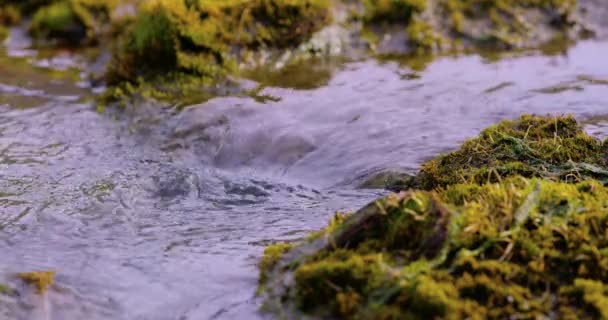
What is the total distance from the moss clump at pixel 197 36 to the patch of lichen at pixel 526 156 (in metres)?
3.75

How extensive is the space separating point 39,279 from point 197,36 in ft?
15.4

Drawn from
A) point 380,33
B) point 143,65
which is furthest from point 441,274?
point 380,33

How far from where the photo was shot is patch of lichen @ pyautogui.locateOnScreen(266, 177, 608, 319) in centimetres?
292

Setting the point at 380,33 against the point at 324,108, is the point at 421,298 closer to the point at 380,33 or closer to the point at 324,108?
the point at 324,108

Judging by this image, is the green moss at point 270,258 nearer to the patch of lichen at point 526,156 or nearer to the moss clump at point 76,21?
the patch of lichen at point 526,156

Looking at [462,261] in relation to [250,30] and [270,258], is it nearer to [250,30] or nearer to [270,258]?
[270,258]

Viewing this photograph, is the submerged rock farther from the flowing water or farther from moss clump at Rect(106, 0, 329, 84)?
moss clump at Rect(106, 0, 329, 84)

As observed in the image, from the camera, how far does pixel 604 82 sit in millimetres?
7523

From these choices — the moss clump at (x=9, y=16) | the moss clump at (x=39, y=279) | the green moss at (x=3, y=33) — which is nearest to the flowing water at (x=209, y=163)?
the moss clump at (x=39, y=279)

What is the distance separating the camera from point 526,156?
15.8 ft

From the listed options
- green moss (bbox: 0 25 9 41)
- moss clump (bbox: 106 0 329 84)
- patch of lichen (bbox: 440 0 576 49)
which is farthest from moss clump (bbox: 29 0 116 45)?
patch of lichen (bbox: 440 0 576 49)

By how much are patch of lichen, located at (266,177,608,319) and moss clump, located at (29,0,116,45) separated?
7.66 metres

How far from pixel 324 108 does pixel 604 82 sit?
327cm

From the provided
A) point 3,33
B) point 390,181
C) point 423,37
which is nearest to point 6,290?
point 390,181
